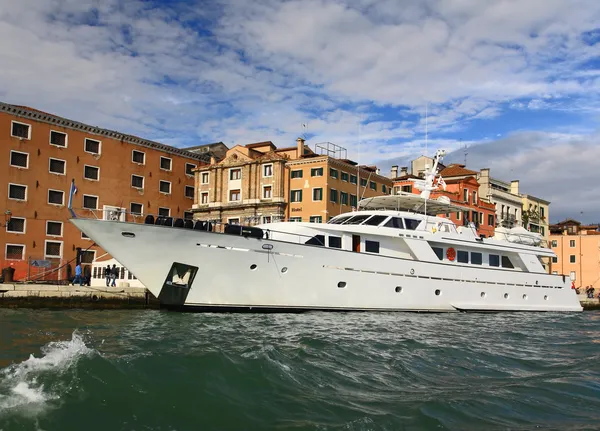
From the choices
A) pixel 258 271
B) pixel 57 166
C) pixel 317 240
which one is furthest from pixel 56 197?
pixel 317 240

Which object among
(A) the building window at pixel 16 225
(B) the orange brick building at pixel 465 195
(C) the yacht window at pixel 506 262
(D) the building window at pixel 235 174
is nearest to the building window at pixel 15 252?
(A) the building window at pixel 16 225

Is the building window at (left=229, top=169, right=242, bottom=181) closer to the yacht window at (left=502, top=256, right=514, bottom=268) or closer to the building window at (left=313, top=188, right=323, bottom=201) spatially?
the building window at (left=313, top=188, right=323, bottom=201)

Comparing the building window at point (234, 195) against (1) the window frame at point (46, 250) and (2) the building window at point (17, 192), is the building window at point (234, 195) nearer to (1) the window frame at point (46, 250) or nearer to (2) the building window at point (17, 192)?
A: (1) the window frame at point (46, 250)

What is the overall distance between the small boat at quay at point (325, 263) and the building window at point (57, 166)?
72.1 ft

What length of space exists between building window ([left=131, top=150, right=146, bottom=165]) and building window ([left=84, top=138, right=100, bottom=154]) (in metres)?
2.97

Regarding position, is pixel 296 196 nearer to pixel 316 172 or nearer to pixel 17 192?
pixel 316 172

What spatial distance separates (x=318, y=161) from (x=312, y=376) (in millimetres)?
32779

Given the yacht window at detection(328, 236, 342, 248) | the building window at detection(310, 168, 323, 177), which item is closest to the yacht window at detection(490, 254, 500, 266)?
the yacht window at detection(328, 236, 342, 248)

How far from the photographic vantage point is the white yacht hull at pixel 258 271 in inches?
741

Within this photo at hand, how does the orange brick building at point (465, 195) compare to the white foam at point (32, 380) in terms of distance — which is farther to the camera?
Result: the orange brick building at point (465, 195)

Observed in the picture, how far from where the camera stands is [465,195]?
5016 centimetres

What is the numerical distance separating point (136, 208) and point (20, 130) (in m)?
10.2

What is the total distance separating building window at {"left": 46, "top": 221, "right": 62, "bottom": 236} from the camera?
123 ft

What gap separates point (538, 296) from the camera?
2623 cm
